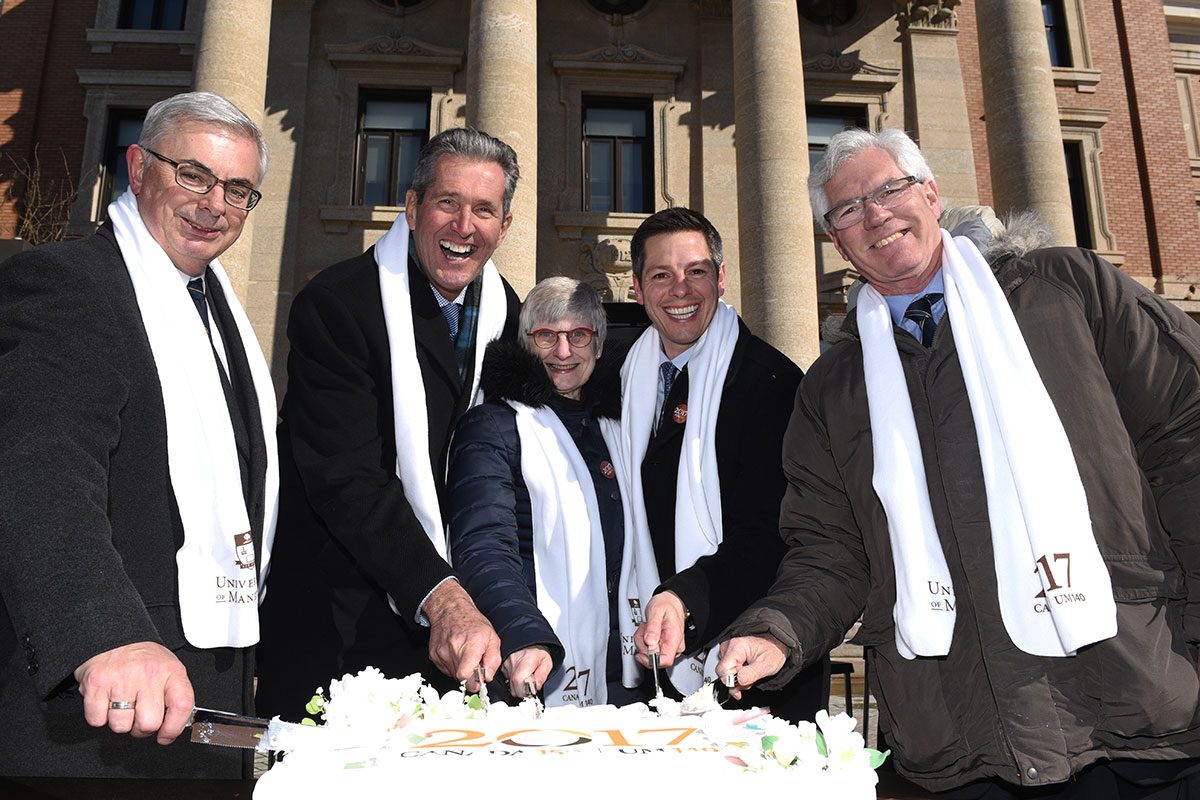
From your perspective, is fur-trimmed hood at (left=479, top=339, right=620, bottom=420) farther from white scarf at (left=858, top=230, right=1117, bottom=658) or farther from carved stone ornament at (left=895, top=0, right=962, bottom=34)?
carved stone ornament at (left=895, top=0, right=962, bottom=34)

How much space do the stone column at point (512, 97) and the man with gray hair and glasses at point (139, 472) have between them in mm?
10421

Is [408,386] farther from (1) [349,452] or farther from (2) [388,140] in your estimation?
(2) [388,140]

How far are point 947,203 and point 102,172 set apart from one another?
53.7 ft

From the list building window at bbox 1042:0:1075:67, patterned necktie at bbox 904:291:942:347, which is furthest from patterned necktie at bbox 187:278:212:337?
building window at bbox 1042:0:1075:67

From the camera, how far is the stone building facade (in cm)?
1658

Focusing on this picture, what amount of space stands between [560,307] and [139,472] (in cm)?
161

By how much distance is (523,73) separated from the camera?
47.1ft

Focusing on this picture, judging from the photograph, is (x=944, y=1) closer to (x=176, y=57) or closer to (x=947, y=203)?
(x=947, y=203)

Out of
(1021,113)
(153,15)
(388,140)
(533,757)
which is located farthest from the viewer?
(153,15)

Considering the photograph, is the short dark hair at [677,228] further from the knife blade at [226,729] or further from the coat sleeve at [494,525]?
the knife blade at [226,729]

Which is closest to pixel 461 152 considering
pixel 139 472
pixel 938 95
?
pixel 139 472

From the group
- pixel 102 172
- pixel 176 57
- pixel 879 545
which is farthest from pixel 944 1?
pixel 879 545

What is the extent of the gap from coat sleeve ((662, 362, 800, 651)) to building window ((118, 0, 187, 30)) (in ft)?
65.2

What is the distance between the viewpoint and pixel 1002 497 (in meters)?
2.60
